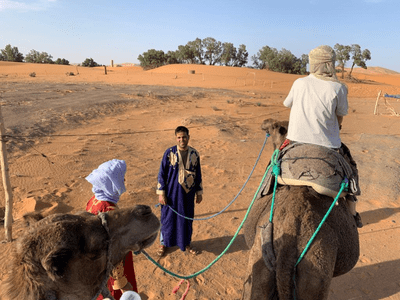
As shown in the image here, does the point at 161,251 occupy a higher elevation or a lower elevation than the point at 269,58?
lower

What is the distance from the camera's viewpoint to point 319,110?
2680 mm

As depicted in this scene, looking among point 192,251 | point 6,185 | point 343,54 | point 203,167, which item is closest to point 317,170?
point 192,251

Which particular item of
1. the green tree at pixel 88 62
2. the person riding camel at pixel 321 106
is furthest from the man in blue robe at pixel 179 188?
the green tree at pixel 88 62

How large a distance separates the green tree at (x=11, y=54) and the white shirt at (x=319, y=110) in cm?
6489

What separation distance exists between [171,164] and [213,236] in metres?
1.74

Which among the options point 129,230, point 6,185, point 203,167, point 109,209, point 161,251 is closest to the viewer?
point 129,230

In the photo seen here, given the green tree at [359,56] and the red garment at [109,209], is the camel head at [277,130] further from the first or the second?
the green tree at [359,56]

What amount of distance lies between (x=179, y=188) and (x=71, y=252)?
119 inches

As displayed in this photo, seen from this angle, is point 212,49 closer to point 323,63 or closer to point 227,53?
point 227,53

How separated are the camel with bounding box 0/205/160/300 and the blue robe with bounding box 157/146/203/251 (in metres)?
2.60

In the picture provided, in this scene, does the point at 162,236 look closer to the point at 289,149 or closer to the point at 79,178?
the point at 289,149

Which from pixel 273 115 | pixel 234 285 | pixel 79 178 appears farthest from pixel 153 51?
pixel 234 285

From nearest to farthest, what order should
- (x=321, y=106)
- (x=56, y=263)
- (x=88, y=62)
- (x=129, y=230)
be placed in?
(x=56, y=263) → (x=129, y=230) → (x=321, y=106) → (x=88, y=62)

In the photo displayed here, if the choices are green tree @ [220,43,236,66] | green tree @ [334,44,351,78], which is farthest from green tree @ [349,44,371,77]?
green tree @ [220,43,236,66]
